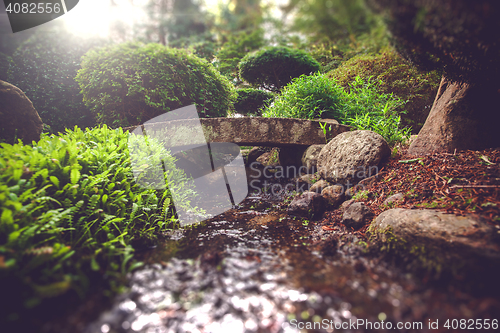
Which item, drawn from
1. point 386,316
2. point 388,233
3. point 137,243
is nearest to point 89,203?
point 137,243

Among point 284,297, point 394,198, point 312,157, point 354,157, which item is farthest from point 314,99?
point 284,297

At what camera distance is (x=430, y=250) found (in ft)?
4.69

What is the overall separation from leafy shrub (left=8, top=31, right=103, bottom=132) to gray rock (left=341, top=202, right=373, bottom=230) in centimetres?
697

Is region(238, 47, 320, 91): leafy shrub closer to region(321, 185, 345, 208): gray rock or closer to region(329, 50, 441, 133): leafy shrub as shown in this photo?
region(329, 50, 441, 133): leafy shrub

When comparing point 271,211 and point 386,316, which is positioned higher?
point 386,316

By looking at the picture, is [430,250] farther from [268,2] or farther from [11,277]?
[11,277]

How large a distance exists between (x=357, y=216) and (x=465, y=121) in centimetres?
191

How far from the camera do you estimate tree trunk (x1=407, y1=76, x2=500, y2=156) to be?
8.05 ft

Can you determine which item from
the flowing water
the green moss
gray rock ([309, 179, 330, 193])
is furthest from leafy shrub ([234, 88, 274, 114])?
the flowing water

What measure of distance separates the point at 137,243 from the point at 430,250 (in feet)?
7.74

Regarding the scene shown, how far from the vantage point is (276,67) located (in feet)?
17.5

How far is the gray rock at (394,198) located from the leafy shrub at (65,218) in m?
2.55

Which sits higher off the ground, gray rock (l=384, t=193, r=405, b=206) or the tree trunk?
the tree trunk

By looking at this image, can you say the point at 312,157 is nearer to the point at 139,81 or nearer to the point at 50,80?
the point at 139,81
